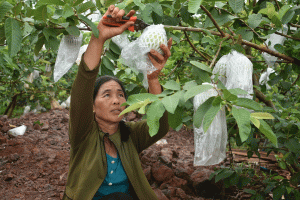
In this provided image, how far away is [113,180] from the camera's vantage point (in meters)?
1.36

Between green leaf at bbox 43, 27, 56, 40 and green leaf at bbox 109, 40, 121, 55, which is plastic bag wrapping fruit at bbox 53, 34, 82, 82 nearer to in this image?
green leaf at bbox 43, 27, 56, 40

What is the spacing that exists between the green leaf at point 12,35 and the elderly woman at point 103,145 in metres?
0.27

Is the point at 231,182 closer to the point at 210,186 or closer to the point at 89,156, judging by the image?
the point at 210,186

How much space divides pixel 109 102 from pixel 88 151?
26 cm

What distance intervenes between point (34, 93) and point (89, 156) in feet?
14.8

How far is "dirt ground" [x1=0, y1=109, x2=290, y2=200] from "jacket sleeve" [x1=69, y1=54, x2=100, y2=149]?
1197 millimetres

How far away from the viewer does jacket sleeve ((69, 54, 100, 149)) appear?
111 centimetres

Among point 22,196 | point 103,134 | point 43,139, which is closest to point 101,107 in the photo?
point 103,134

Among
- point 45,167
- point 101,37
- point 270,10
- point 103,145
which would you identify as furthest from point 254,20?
point 45,167

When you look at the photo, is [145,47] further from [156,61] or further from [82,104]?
[82,104]

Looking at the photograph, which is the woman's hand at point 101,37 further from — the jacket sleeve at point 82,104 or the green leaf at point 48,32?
the green leaf at point 48,32

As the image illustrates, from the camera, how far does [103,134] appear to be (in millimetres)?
1387

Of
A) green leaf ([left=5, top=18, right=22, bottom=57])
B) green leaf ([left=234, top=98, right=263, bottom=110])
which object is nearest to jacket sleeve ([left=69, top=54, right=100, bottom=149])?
green leaf ([left=5, top=18, right=22, bottom=57])

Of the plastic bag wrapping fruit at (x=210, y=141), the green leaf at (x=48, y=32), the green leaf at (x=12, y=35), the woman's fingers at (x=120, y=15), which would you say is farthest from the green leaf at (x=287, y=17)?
the green leaf at (x=12, y=35)
